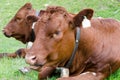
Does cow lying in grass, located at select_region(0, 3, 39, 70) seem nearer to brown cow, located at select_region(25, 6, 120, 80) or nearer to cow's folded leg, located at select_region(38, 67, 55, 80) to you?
cow's folded leg, located at select_region(38, 67, 55, 80)

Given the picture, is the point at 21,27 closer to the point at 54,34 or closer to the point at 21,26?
the point at 21,26

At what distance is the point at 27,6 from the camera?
8.13 m

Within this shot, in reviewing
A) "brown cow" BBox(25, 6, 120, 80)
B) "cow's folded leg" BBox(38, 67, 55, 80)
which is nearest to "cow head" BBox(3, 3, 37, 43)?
"cow's folded leg" BBox(38, 67, 55, 80)

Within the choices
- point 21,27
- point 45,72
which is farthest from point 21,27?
point 45,72

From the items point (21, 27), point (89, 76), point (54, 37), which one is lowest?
point (21, 27)

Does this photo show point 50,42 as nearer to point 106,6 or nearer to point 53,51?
point 53,51

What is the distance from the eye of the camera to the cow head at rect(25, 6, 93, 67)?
4.91 m

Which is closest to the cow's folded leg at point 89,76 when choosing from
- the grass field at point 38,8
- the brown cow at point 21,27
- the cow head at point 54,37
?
the cow head at point 54,37

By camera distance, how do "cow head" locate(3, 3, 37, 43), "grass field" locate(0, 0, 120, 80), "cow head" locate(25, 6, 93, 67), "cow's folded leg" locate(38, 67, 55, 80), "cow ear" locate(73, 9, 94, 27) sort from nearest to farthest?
"cow head" locate(25, 6, 93, 67), "cow ear" locate(73, 9, 94, 27), "cow's folded leg" locate(38, 67, 55, 80), "cow head" locate(3, 3, 37, 43), "grass field" locate(0, 0, 120, 80)

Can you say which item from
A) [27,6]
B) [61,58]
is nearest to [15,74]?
[61,58]

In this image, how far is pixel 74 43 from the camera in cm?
534

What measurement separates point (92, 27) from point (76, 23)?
60cm

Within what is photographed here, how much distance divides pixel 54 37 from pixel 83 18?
1.57 feet

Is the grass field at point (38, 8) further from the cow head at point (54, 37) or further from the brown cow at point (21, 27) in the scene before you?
the cow head at point (54, 37)
